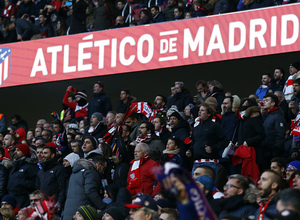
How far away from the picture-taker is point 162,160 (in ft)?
28.2

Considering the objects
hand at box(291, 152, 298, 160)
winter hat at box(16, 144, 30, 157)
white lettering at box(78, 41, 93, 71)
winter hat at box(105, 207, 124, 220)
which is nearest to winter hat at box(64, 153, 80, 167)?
winter hat at box(16, 144, 30, 157)

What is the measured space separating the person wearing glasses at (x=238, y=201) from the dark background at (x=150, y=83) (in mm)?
6692

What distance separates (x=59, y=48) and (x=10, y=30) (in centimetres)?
204

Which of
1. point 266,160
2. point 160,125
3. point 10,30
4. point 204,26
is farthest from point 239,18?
point 10,30

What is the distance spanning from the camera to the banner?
40.2 feet

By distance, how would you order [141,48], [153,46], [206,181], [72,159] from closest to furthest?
[206,181]
[72,159]
[153,46]
[141,48]

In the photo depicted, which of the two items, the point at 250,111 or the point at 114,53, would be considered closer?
the point at 250,111

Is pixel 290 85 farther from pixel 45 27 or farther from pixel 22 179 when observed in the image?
pixel 45 27

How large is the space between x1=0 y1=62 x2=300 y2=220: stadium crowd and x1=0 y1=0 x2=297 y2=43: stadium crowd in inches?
121

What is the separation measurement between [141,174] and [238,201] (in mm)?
2660

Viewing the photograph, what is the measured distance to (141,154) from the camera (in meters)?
8.50

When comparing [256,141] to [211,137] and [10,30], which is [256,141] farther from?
[10,30]

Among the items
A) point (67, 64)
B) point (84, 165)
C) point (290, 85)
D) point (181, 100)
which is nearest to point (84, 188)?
point (84, 165)

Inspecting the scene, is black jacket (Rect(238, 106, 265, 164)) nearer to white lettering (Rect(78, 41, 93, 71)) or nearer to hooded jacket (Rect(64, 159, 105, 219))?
hooded jacket (Rect(64, 159, 105, 219))
